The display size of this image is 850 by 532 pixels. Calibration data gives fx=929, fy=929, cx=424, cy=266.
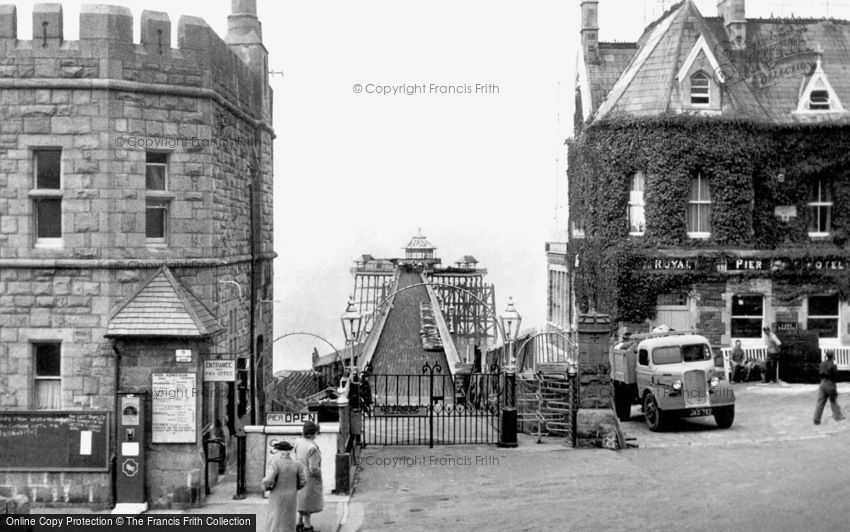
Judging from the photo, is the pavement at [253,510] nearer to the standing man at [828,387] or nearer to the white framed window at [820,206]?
the standing man at [828,387]

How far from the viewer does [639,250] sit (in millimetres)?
28750

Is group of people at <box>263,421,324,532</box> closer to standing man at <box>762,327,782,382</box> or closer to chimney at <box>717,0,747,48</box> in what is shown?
standing man at <box>762,327,782,382</box>

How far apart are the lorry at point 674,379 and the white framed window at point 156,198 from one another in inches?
437

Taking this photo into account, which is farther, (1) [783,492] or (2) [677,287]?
(2) [677,287]

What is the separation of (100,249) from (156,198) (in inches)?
50.3

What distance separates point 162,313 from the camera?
1531 centimetres

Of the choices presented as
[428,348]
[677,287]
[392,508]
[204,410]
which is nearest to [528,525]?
[392,508]

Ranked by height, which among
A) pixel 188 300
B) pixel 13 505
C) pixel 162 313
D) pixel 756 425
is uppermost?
pixel 188 300

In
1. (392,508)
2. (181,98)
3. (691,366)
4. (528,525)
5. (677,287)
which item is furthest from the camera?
(677,287)

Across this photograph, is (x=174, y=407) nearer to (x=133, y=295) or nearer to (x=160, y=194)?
(x=133, y=295)

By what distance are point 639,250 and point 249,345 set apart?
13.4m

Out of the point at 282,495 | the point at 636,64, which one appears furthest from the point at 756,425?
the point at 636,64

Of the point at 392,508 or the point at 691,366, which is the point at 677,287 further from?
the point at 392,508

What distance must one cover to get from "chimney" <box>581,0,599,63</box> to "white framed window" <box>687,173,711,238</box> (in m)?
7.19
